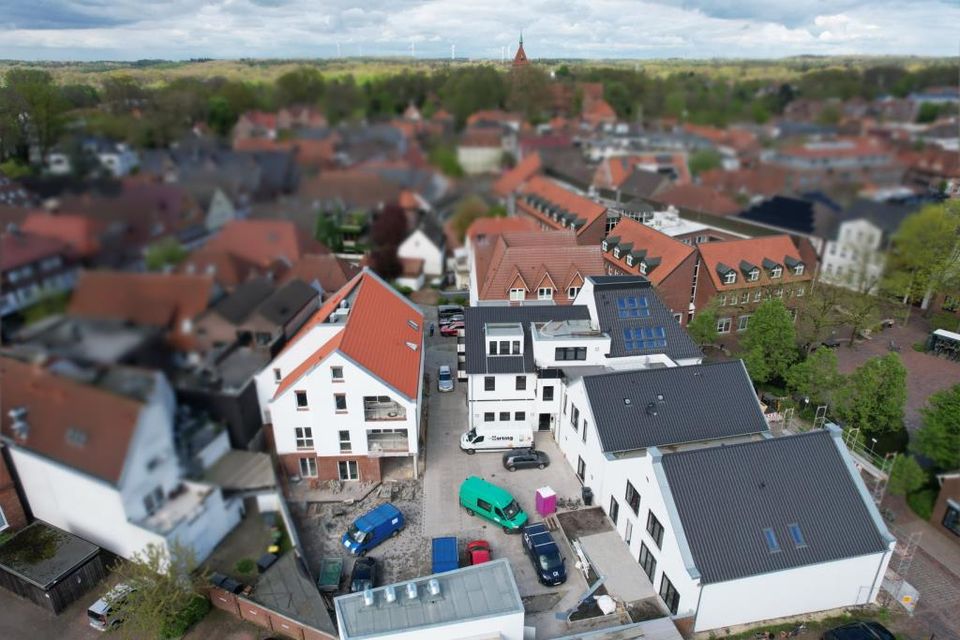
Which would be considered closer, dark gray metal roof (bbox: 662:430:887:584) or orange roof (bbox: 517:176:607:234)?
dark gray metal roof (bbox: 662:430:887:584)

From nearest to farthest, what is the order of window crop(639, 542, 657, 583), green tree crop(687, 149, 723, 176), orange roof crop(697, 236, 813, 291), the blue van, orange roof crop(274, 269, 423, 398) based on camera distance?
window crop(639, 542, 657, 583)
orange roof crop(274, 269, 423, 398)
the blue van
green tree crop(687, 149, 723, 176)
orange roof crop(697, 236, 813, 291)

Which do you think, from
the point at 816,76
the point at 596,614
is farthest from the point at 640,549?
the point at 816,76

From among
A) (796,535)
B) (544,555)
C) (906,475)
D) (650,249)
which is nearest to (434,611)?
(544,555)

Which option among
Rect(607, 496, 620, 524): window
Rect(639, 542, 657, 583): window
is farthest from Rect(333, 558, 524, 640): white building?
Rect(607, 496, 620, 524): window

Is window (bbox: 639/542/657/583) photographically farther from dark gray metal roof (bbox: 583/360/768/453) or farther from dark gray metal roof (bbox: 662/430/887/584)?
dark gray metal roof (bbox: 583/360/768/453)

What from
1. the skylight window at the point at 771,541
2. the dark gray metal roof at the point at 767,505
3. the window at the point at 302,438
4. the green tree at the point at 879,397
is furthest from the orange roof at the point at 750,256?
the window at the point at 302,438

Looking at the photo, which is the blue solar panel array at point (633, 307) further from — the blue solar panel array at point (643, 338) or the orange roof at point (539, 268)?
the orange roof at point (539, 268)

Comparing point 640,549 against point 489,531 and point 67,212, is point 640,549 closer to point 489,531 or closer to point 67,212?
point 489,531
